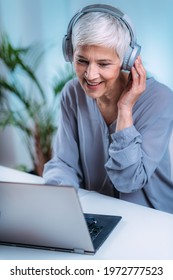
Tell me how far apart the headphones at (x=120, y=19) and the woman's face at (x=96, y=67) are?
4cm

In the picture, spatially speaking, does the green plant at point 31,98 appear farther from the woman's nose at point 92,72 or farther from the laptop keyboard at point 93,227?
the laptop keyboard at point 93,227

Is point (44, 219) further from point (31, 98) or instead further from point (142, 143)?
point (31, 98)

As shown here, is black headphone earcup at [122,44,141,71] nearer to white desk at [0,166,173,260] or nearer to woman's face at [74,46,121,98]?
woman's face at [74,46,121,98]

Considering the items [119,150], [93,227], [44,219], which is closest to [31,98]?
[119,150]

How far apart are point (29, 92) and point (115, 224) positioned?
2032 millimetres

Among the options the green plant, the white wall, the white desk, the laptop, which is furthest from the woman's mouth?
the green plant

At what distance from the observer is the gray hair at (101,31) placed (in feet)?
3.98

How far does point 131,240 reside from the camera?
1.00 meters

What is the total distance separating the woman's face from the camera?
1.25 m

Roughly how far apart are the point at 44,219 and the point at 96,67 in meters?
0.58

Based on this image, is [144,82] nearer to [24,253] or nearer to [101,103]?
[101,103]

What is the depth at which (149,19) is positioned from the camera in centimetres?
211

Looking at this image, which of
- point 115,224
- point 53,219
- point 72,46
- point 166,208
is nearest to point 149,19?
point 72,46

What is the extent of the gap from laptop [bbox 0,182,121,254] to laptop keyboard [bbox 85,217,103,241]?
0.07 ft
